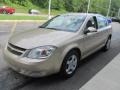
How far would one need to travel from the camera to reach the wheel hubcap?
484cm

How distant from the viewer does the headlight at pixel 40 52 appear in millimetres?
4258

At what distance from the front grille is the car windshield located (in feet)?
4.45

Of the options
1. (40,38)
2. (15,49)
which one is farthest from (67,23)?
(15,49)

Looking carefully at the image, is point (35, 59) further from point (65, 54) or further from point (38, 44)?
point (65, 54)

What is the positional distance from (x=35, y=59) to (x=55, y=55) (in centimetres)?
41

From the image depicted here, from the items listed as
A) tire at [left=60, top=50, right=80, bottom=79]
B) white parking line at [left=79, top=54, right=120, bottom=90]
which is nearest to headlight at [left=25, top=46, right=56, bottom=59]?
tire at [left=60, top=50, right=80, bottom=79]

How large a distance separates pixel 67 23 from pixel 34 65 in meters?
1.93

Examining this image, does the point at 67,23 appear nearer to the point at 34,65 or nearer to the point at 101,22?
the point at 101,22

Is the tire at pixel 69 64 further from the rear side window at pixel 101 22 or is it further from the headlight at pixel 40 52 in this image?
the rear side window at pixel 101 22

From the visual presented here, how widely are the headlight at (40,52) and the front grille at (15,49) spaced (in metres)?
0.15

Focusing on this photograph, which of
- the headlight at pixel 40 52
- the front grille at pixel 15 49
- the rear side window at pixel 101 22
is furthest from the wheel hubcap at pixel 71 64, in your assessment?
the rear side window at pixel 101 22

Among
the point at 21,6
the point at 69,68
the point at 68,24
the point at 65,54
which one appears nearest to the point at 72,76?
the point at 69,68

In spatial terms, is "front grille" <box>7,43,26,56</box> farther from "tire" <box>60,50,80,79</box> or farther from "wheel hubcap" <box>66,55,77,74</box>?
"wheel hubcap" <box>66,55,77,74</box>

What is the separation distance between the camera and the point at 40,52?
14.1 feet
